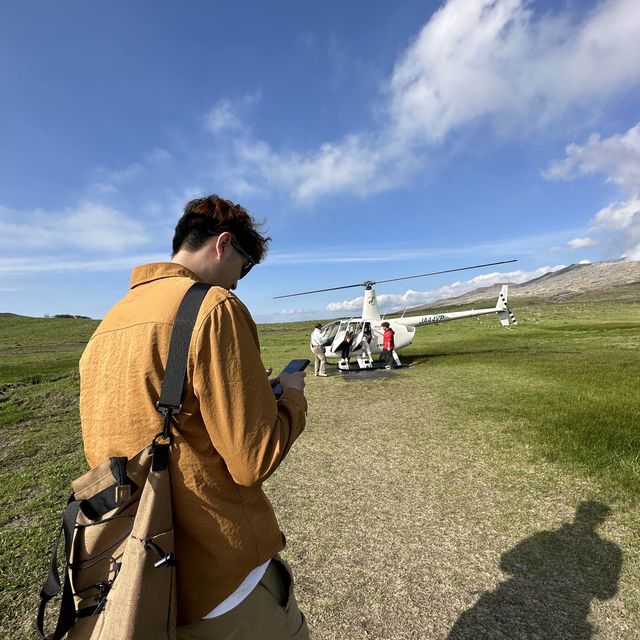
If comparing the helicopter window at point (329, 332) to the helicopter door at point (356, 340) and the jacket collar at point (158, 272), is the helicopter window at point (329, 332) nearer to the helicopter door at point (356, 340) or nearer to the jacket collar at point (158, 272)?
the helicopter door at point (356, 340)

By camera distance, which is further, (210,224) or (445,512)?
(445,512)

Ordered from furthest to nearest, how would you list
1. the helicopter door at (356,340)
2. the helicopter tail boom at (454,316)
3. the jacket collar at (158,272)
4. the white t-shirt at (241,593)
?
the helicopter tail boom at (454,316), the helicopter door at (356,340), the jacket collar at (158,272), the white t-shirt at (241,593)

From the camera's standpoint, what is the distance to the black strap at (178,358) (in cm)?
146

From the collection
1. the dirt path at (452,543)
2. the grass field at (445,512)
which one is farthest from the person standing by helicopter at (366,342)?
the dirt path at (452,543)

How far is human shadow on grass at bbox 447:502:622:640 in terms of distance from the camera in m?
3.58

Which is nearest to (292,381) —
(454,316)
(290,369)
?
(290,369)

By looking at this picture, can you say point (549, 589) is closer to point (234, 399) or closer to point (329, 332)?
point (234, 399)

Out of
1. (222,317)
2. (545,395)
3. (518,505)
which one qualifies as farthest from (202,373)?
(545,395)

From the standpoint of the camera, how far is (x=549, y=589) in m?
4.03

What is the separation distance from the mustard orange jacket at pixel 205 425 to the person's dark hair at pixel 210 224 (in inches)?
12.8

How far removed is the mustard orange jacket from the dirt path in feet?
9.16

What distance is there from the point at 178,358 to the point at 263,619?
1.25 meters

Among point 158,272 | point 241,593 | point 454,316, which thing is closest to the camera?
point 241,593

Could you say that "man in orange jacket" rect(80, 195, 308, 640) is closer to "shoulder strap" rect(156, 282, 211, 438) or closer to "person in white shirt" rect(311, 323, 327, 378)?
"shoulder strap" rect(156, 282, 211, 438)
